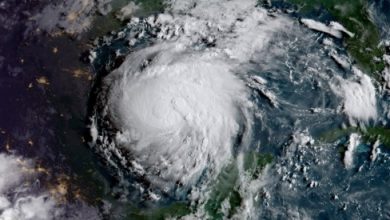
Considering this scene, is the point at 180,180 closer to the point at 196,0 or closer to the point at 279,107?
the point at 279,107

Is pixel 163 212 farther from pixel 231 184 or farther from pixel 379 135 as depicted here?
pixel 379 135

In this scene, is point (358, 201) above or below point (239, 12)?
below

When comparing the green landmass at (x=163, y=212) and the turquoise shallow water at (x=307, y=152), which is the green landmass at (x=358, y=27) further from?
the green landmass at (x=163, y=212)

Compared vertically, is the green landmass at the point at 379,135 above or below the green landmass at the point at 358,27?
below

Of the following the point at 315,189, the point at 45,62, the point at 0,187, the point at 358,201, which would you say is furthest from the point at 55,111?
the point at 358,201

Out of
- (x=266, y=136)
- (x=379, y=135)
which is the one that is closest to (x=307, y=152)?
(x=266, y=136)

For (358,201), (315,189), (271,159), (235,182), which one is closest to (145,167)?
(235,182)

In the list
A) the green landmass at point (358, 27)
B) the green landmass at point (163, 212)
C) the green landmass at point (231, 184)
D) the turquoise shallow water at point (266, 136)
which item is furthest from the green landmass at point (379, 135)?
the green landmass at point (163, 212)

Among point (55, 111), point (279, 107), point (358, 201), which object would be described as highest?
point (55, 111)
